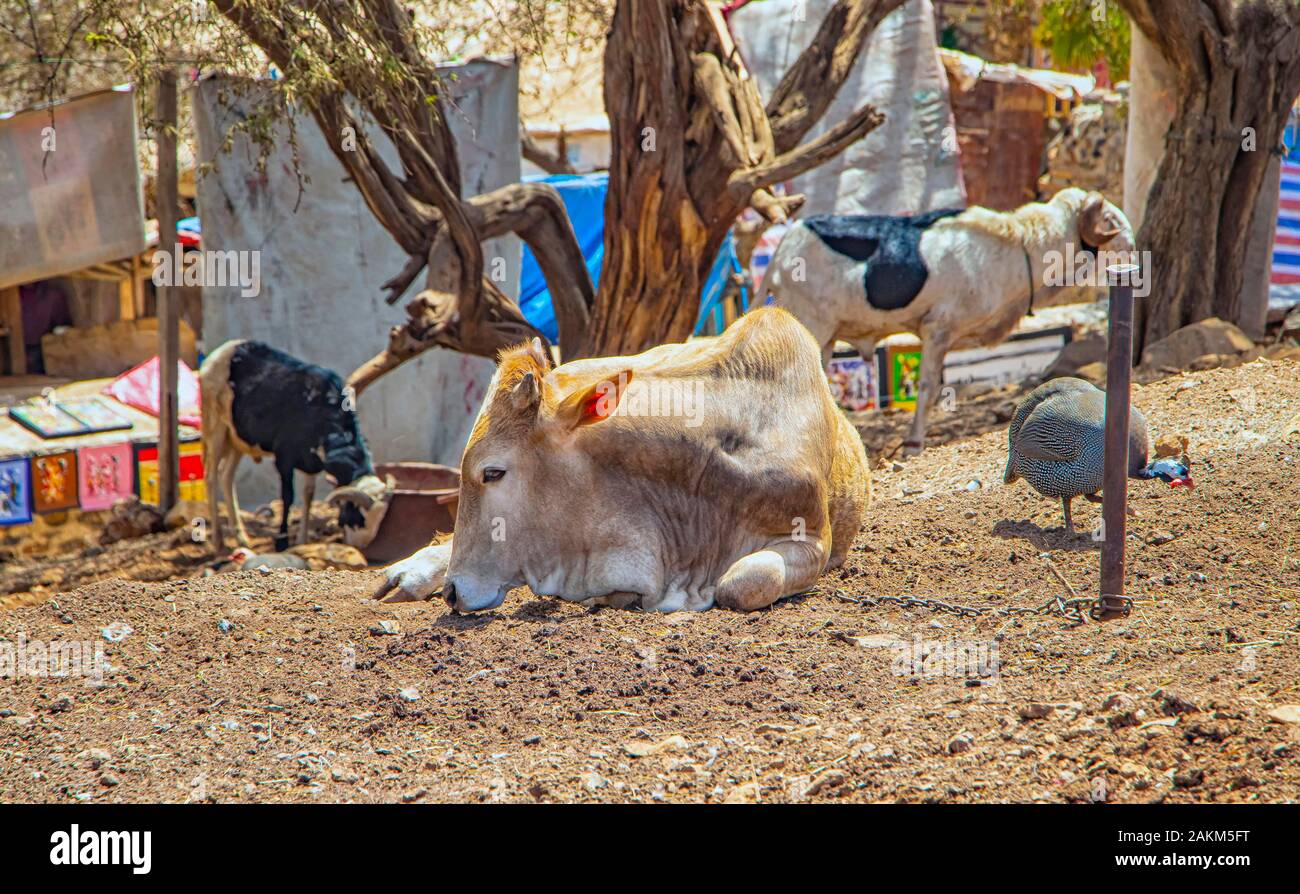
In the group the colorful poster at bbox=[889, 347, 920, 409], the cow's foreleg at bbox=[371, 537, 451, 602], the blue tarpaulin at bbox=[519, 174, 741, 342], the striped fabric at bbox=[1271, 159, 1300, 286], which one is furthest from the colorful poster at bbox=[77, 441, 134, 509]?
the striped fabric at bbox=[1271, 159, 1300, 286]

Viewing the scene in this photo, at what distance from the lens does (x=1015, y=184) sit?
20156 millimetres

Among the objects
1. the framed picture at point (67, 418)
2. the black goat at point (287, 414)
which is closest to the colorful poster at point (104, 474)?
the framed picture at point (67, 418)

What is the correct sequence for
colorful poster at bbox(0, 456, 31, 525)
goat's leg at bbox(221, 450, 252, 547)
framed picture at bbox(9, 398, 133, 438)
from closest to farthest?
goat's leg at bbox(221, 450, 252, 547) < colorful poster at bbox(0, 456, 31, 525) < framed picture at bbox(9, 398, 133, 438)

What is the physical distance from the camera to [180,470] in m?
11.0

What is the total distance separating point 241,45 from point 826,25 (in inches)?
165

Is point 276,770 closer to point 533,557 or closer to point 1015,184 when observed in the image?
point 533,557

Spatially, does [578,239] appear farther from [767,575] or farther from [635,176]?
[767,575]

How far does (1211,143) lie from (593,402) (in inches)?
288

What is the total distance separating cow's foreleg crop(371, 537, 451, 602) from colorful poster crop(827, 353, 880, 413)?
25.5ft

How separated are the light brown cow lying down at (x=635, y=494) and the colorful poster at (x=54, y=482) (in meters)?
6.54

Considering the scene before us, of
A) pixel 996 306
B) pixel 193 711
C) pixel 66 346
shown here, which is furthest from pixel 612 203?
pixel 66 346

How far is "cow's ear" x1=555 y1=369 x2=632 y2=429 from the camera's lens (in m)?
4.95

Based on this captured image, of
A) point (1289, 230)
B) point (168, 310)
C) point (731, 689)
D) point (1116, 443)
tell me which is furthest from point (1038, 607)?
point (1289, 230)

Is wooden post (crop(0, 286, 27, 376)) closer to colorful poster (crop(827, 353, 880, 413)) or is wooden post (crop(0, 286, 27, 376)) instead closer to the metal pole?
colorful poster (crop(827, 353, 880, 413))
